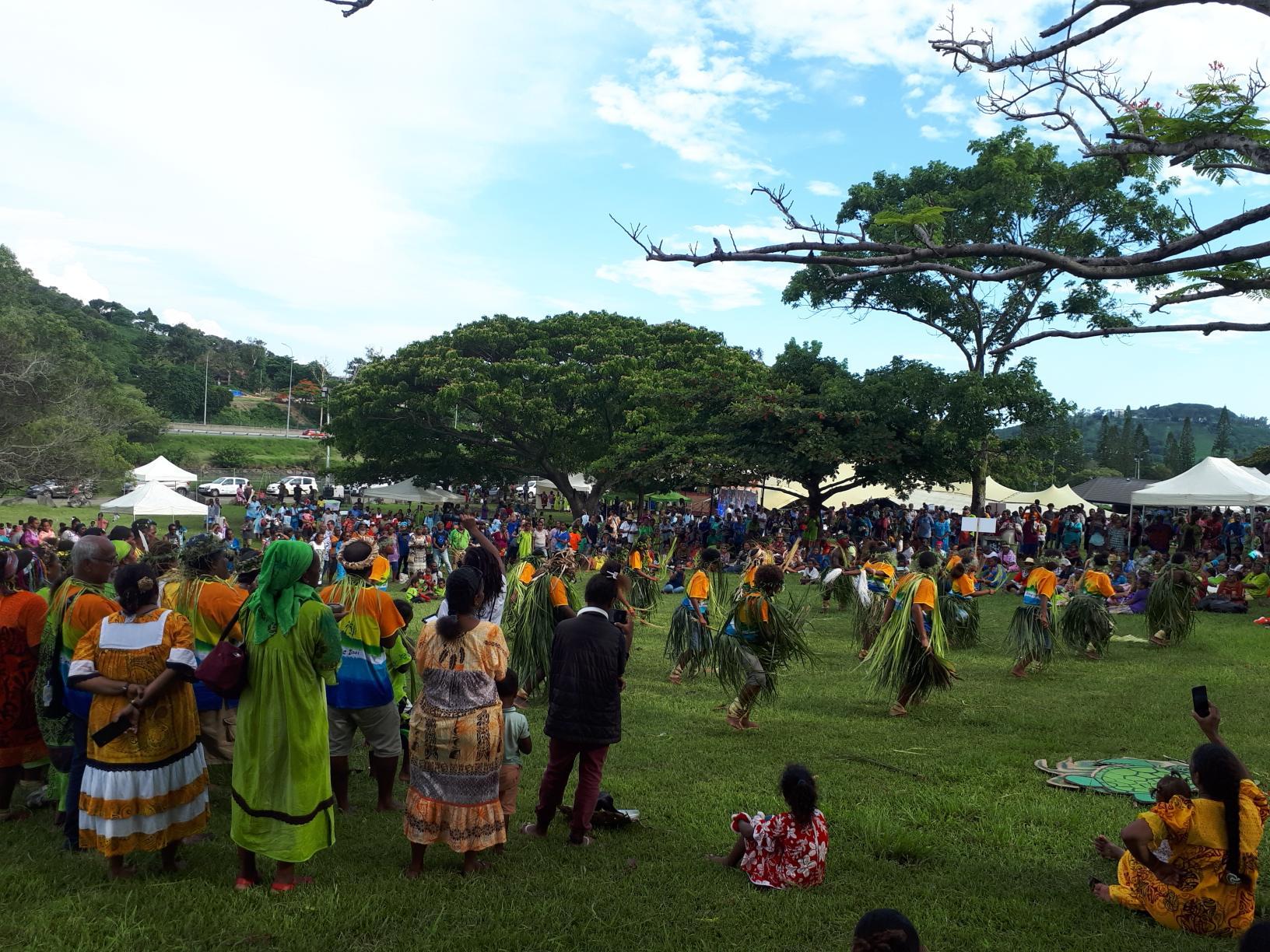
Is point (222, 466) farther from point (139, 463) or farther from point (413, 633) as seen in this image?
point (413, 633)

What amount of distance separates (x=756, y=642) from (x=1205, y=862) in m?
3.96

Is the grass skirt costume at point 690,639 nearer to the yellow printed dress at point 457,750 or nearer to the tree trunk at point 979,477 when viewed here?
the yellow printed dress at point 457,750

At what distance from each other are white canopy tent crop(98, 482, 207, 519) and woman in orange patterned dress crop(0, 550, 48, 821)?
21.8m

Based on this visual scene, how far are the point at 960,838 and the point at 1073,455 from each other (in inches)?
2860

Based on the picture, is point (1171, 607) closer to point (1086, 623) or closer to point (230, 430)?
point (1086, 623)

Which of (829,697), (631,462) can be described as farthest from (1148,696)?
(631,462)

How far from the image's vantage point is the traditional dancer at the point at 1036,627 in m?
10.1

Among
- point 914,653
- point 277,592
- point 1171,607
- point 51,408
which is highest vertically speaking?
point 51,408

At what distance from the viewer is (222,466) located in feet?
181

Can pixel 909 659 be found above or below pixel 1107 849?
above

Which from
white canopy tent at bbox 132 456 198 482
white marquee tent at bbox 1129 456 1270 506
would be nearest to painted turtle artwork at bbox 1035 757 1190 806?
white marquee tent at bbox 1129 456 1270 506

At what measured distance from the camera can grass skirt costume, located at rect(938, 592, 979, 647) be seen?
454 inches

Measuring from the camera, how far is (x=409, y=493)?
33875 mm

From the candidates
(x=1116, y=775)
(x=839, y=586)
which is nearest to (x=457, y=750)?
(x=1116, y=775)
